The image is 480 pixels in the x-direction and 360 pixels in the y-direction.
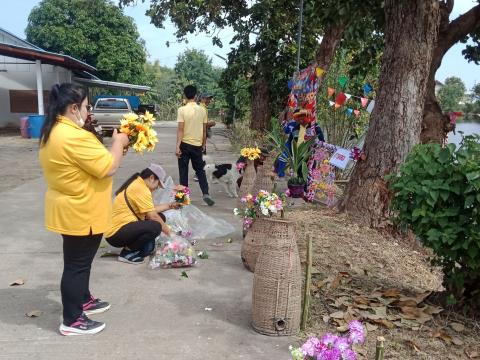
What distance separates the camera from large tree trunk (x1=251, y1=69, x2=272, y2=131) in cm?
1647

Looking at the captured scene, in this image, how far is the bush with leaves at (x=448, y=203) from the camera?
324 centimetres

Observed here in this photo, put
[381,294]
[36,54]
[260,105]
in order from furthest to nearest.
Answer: [36,54] → [260,105] → [381,294]

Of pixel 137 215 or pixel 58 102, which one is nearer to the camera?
pixel 58 102

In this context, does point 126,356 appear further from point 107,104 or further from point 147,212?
point 107,104

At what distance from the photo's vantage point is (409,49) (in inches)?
227

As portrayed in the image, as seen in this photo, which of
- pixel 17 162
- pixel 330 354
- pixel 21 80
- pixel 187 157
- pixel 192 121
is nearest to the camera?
pixel 330 354

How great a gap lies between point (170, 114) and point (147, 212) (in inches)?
1610

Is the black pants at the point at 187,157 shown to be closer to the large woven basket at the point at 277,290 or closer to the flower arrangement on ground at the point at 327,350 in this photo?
the large woven basket at the point at 277,290

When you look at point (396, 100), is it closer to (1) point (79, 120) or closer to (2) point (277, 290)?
(2) point (277, 290)

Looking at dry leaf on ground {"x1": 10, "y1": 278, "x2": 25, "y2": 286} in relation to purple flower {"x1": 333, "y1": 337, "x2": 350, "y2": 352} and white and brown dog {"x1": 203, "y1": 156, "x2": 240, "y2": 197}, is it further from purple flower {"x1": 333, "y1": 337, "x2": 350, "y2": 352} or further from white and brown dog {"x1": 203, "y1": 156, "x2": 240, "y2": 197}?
white and brown dog {"x1": 203, "y1": 156, "x2": 240, "y2": 197}

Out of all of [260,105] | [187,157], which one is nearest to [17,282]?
[187,157]

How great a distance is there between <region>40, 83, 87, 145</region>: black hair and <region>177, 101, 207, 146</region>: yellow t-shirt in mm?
3971

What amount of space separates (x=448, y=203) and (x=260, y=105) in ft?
44.8

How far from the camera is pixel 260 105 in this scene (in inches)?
660
